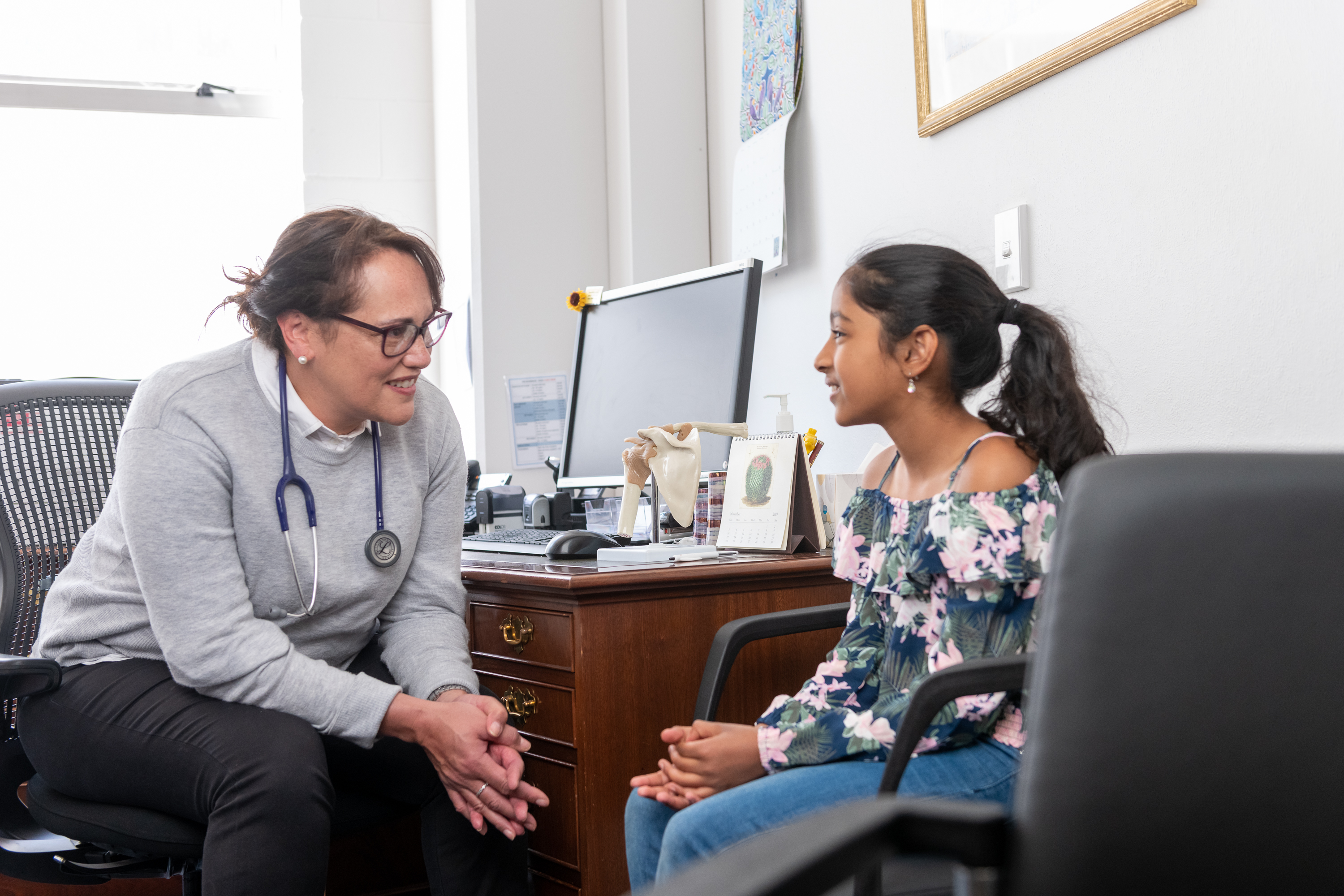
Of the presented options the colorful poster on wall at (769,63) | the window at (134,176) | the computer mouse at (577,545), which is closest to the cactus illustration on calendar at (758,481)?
the computer mouse at (577,545)

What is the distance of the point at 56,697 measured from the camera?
1253mm

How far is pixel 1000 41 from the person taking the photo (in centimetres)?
154

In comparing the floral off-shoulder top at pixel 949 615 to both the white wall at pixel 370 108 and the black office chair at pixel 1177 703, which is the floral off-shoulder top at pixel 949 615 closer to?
the black office chair at pixel 1177 703

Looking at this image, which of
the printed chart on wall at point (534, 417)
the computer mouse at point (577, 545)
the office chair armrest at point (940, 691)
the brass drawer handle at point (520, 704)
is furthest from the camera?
the printed chart on wall at point (534, 417)

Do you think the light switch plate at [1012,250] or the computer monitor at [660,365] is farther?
the computer monitor at [660,365]

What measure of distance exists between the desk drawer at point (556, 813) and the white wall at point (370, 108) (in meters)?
2.15

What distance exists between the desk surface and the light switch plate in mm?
466

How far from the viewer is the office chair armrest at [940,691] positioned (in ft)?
2.96

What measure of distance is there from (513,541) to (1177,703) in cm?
133

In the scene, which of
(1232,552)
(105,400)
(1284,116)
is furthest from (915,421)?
(105,400)

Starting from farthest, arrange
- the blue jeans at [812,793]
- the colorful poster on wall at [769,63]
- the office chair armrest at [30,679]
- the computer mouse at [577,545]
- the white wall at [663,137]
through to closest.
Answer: the white wall at [663,137], the colorful poster on wall at [769,63], the computer mouse at [577,545], the office chair armrest at [30,679], the blue jeans at [812,793]

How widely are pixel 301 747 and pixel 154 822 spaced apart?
0.64ft

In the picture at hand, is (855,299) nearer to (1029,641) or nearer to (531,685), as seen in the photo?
(1029,641)

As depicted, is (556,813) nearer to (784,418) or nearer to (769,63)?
(784,418)
